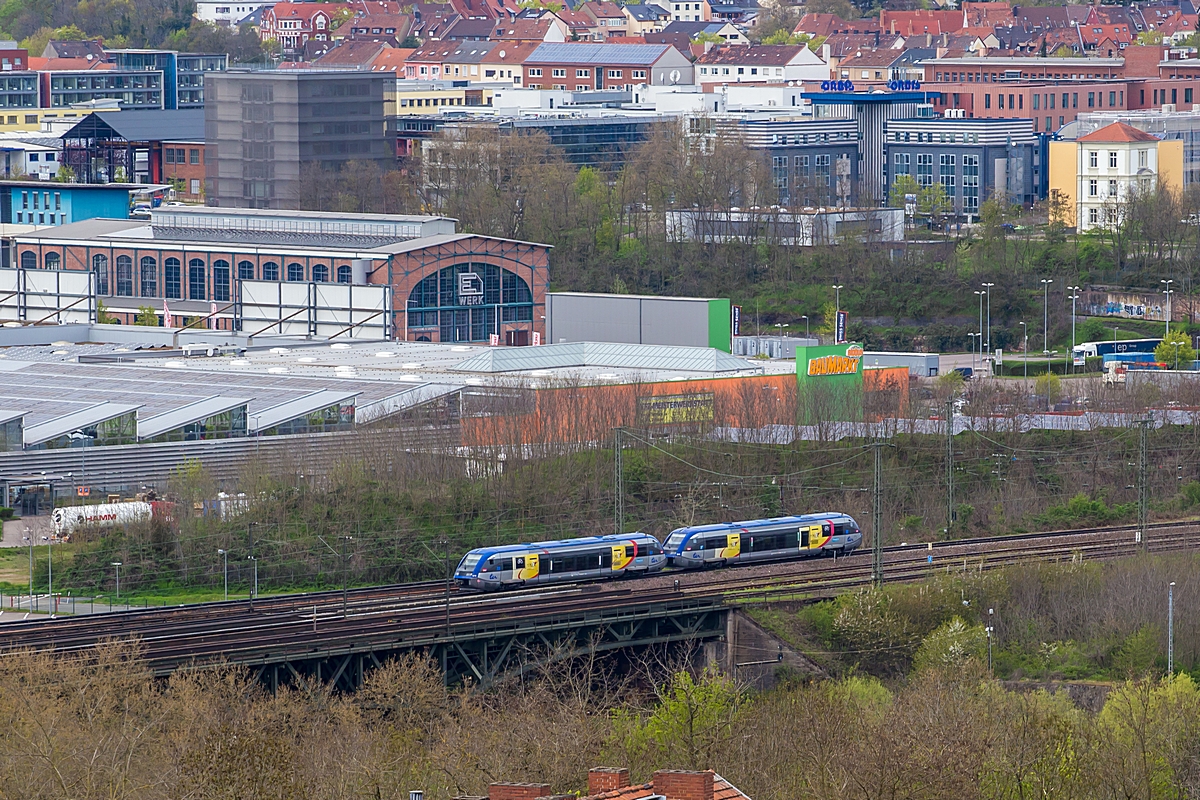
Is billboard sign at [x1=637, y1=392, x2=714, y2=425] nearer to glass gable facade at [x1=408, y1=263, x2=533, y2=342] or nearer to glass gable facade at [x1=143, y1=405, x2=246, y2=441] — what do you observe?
glass gable facade at [x1=143, y1=405, x2=246, y2=441]

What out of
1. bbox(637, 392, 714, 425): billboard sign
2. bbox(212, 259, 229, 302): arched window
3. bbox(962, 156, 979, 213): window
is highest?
bbox(962, 156, 979, 213): window

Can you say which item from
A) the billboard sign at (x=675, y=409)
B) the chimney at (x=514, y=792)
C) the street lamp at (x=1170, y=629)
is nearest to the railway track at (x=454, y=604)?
the street lamp at (x=1170, y=629)

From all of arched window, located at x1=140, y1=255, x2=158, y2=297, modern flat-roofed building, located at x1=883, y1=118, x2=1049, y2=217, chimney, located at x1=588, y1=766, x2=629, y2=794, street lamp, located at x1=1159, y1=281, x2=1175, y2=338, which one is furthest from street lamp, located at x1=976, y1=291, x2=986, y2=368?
chimney, located at x1=588, y1=766, x2=629, y2=794

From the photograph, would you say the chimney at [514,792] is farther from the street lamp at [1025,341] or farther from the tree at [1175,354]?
the street lamp at [1025,341]

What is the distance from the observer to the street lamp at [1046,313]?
92.3 metres

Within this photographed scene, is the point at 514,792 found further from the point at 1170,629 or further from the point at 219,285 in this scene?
the point at 219,285

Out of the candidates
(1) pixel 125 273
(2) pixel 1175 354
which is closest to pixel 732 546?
(2) pixel 1175 354

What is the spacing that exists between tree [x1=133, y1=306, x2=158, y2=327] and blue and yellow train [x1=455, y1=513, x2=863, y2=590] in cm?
4160

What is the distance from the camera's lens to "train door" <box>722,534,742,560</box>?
5553cm

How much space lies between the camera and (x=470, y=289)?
91.5 meters

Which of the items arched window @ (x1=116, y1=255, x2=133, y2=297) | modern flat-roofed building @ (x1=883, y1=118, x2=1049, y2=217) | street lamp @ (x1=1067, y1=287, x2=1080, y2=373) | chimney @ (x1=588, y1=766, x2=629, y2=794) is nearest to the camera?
chimney @ (x1=588, y1=766, x2=629, y2=794)

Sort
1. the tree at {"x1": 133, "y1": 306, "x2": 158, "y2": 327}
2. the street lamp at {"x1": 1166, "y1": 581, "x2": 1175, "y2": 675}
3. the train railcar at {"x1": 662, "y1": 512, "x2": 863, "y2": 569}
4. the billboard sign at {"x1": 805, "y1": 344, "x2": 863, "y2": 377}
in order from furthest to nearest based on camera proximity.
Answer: the tree at {"x1": 133, "y1": 306, "x2": 158, "y2": 327} < the billboard sign at {"x1": 805, "y1": 344, "x2": 863, "y2": 377} < the train railcar at {"x1": 662, "y1": 512, "x2": 863, "y2": 569} < the street lamp at {"x1": 1166, "y1": 581, "x2": 1175, "y2": 675}

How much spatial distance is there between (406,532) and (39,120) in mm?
103277

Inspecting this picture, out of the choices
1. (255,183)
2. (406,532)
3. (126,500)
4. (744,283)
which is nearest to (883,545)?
(406,532)
